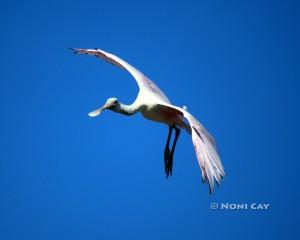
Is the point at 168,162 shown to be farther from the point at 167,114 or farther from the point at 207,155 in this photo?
the point at 207,155

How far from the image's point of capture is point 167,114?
7098mm

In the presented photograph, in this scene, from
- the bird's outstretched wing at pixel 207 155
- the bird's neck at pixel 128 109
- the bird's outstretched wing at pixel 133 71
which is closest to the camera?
the bird's outstretched wing at pixel 207 155

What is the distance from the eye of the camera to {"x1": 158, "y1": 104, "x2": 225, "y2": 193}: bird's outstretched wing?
556 centimetres

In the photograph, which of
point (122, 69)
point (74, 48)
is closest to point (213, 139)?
point (122, 69)

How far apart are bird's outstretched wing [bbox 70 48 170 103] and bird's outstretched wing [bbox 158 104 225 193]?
46.2 inches

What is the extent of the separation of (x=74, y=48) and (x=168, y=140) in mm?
1854

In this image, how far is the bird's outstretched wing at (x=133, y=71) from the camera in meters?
7.41

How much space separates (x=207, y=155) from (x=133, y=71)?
2.27 m

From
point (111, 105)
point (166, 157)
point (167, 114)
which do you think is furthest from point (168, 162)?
point (111, 105)

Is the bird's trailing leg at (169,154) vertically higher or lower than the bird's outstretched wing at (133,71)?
lower

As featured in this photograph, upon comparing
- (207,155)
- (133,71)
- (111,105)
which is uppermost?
(133,71)

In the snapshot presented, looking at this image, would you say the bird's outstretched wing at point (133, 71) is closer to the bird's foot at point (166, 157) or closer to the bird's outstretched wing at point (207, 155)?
the bird's foot at point (166, 157)

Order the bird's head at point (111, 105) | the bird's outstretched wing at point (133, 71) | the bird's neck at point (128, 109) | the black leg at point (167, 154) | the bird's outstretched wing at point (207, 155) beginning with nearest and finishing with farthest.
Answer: the bird's outstretched wing at point (207, 155)
the bird's head at point (111, 105)
the bird's neck at point (128, 109)
the bird's outstretched wing at point (133, 71)
the black leg at point (167, 154)

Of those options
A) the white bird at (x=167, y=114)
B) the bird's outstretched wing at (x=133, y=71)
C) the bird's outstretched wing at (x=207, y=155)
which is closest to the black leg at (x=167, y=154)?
the white bird at (x=167, y=114)
